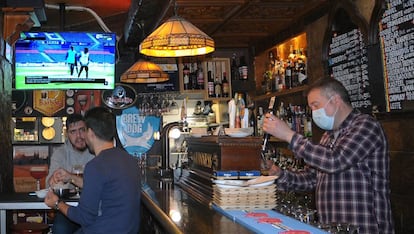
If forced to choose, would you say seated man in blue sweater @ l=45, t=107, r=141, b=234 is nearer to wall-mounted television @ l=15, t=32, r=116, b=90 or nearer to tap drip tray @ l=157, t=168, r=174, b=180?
tap drip tray @ l=157, t=168, r=174, b=180

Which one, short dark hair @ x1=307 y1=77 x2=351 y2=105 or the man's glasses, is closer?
short dark hair @ x1=307 y1=77 x2=351 y2=105

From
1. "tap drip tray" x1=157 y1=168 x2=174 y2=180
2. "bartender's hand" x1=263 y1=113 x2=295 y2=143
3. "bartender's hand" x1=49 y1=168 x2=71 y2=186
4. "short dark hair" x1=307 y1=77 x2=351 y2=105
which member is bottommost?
"tap drip tray" x1=157 y1=168 x2=174 y2=180

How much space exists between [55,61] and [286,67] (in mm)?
2769

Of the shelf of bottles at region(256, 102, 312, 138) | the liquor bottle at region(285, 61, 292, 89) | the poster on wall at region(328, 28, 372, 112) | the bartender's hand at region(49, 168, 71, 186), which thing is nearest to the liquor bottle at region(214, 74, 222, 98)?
the shelf of bottles at region(256, 102, 312, 138)

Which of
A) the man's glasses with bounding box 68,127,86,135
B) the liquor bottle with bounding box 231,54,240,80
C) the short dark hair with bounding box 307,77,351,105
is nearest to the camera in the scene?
the short dark hair with bounding box 307,77,351,105

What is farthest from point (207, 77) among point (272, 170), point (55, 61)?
point (272, 170)

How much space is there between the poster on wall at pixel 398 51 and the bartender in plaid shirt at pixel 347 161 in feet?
2.77

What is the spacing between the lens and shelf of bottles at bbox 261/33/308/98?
5.62 meters

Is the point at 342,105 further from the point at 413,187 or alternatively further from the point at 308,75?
the point at 308,75

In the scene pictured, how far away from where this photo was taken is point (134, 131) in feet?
24.7

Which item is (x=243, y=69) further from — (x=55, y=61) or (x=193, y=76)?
(x=55, y=61)

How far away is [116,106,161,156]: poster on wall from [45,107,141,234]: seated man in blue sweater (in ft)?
14.3

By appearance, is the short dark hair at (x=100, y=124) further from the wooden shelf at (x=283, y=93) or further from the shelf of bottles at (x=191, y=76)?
the shelf of bottles at (x=191, y=76)

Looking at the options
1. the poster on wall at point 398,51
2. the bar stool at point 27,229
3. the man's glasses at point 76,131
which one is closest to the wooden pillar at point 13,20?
the man's glasses at point 76,131
